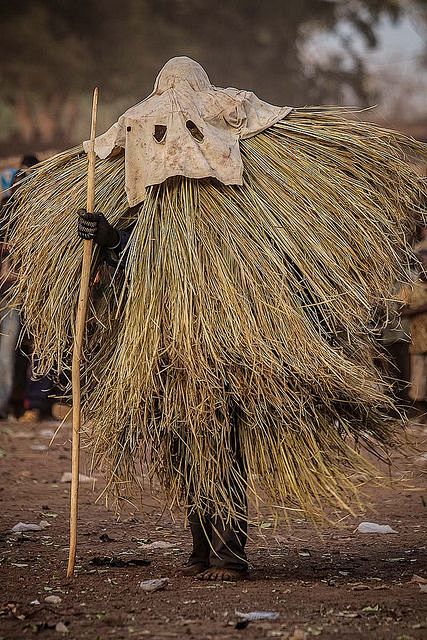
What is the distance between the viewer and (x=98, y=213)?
379cm

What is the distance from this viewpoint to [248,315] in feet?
11.9

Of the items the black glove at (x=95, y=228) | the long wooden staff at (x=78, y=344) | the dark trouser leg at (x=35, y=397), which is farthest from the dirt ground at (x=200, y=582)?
the dark trouser leg at (x=35, y=397)

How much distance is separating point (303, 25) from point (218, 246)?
12902 mm

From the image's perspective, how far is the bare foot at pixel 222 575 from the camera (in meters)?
3.77

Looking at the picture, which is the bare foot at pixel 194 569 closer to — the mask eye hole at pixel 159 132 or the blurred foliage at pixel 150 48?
the mask eye hole at pixel 159 132

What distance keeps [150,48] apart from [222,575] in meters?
13.2

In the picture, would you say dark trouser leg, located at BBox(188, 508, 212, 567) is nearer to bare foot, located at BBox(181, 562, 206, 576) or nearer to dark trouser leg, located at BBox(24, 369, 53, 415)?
bare foot, located at BBox(181, 562, 206, 576)

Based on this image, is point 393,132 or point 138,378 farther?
point 393,132

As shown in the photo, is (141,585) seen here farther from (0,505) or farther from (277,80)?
(277,80)

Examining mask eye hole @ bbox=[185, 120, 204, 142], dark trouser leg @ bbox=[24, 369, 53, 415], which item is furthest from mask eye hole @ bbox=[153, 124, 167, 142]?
dark trouser leg @ bbox=[24, 369, 53, 415]

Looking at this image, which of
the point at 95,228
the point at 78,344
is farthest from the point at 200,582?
the point at 95,228

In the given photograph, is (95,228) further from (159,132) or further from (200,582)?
(200,582)

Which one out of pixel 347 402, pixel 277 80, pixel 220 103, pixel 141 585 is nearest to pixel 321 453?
pixel 347 402

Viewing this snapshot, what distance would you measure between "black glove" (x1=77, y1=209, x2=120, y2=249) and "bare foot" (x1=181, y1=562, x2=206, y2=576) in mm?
1182
